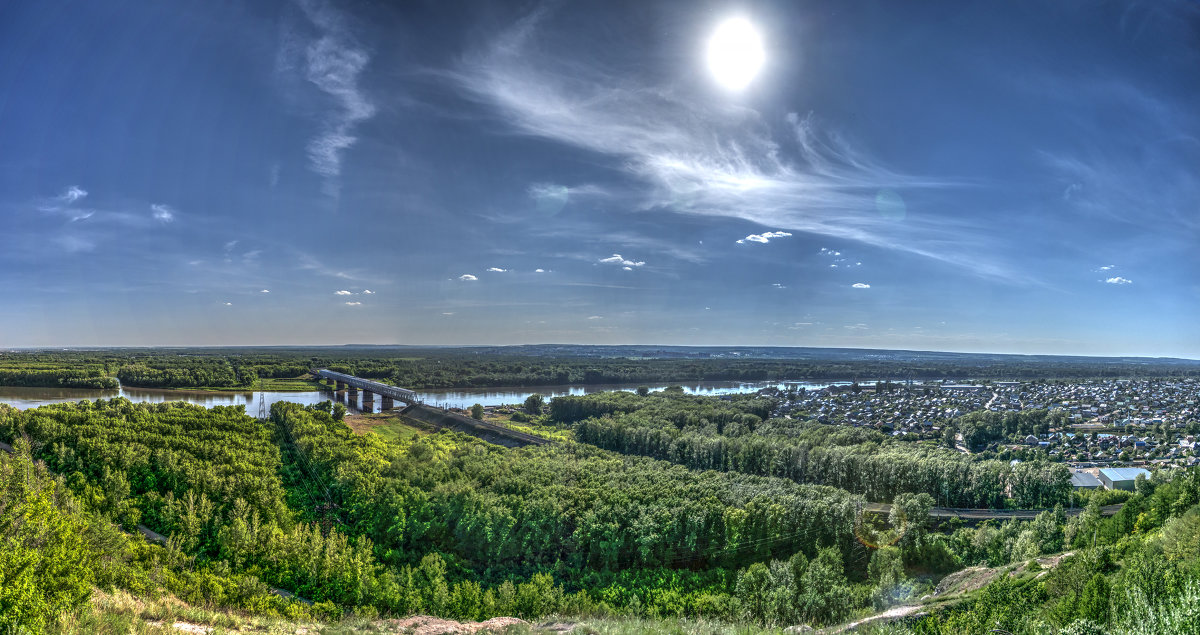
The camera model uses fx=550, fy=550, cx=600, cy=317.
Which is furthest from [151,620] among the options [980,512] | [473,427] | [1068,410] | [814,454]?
[1068,410]

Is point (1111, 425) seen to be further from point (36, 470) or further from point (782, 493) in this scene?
point (36, 470)

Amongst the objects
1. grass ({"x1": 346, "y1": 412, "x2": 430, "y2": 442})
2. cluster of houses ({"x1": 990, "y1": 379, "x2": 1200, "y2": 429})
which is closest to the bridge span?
grass ({"x1": 346, "y1": 412, "x2": 430, "y2": 442})

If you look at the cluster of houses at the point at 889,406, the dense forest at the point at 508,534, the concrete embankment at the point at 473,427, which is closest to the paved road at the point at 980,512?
the dense forest at the point at 508,534

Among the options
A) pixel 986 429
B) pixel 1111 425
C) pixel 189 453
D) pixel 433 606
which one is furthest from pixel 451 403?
pixel 1111 425

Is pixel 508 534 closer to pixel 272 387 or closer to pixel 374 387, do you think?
pixel 374 387

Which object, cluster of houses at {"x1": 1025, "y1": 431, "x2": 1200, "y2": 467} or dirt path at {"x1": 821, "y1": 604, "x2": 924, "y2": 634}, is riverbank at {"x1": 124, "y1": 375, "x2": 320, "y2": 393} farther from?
cluster of houses at {"x1": 1025, "y1": 431, "x2": 1200, "y2": 467}
